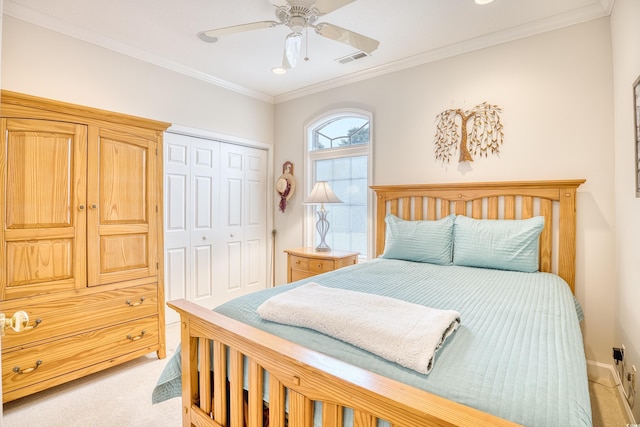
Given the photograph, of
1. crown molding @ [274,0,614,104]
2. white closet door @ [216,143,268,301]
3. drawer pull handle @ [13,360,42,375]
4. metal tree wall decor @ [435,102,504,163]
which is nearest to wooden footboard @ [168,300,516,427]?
drawer pull handle @ [13,360,42,375]

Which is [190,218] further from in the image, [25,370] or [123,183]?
[25,370]

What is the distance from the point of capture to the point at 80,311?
85.5 inches

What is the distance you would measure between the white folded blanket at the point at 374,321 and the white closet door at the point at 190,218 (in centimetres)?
226

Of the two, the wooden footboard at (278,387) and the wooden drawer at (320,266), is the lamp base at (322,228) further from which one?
the wooden footboard at (278,387)

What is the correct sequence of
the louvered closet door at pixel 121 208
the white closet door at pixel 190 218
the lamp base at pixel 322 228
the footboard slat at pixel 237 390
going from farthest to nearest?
the lamp base at pixel 322 228, the white closet door at pixel 190 218, the louvered closet door at pixel 121 208, the footboard slat at pixel 237 390

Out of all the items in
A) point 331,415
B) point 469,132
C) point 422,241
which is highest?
point 469,132

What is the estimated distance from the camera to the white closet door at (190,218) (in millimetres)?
3260

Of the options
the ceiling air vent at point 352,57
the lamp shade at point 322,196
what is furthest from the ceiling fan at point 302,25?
the lamp shade at point 322,196

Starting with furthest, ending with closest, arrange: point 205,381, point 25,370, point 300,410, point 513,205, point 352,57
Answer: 1. point 352,57
2. point 513,205
3. point 25,370
4. point 205,381
5. point 300,410

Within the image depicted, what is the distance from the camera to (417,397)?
80 cm

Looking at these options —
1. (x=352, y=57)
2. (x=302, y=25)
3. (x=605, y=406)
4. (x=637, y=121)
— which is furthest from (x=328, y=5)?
(x=605, y=406)

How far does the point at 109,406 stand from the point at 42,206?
1307mm

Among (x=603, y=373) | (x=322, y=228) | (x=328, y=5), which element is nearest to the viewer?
(x=328, y=5)

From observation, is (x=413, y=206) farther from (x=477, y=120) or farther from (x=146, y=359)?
(x=146, y=359)
